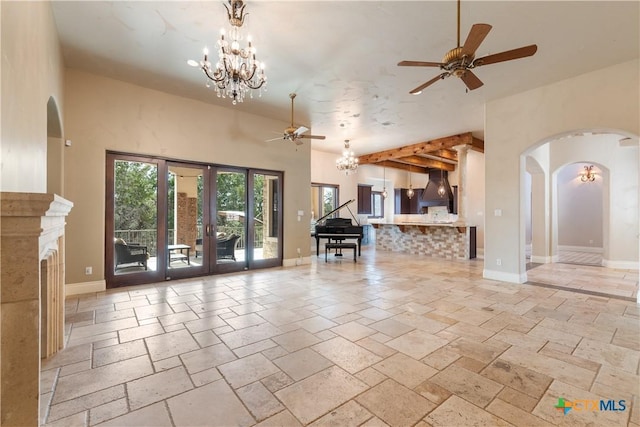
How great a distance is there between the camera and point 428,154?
377 inches

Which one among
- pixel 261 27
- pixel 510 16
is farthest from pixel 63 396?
pixel 510 16

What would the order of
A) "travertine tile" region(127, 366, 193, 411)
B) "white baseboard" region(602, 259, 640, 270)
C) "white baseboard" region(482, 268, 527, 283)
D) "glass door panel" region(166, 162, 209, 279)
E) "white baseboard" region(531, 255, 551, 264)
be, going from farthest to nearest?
"white baseboard" region(531, 255, 551, 264) < "white baseboard" region(602, 259, 640, 270) < "glass door panel" region(166, 162, 209, 279) < "white baseboard" region(482, 268, 527, 283) < "travertine tile" region(127, 366, 193, 411)

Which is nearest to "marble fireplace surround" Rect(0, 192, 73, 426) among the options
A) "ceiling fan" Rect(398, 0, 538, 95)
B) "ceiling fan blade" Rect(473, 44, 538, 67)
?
"ceiling fan" Rect(398, 0, 538, 95)

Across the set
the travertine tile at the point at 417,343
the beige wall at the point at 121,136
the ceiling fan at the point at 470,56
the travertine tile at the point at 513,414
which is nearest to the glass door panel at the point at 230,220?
the beige wall at the point at 121,136

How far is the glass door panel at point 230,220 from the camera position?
223 inches

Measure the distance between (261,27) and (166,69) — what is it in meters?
1.91

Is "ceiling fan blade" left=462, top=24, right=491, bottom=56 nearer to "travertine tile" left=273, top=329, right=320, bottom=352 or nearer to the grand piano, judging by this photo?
"travertine tile" left=273, top=329, right=320, bottom=352

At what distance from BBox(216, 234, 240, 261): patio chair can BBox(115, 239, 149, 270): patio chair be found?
1.27 metres

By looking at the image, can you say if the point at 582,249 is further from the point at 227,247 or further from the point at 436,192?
the point at 227,247

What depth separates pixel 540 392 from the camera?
1.93 meters

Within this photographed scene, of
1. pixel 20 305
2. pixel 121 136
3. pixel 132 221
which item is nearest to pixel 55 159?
pixel 121 136

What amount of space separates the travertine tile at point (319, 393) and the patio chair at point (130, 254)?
408 cm

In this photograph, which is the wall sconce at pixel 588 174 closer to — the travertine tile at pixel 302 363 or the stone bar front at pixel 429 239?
the stone bar front at pixel 429 239

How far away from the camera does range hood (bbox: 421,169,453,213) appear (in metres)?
10.8
